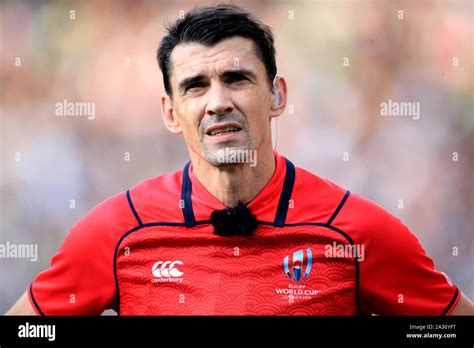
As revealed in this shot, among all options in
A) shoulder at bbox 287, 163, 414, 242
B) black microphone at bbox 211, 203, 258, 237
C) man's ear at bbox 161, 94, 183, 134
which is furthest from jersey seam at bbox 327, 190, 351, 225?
man's ear at bbox 161, 94, 183, 134

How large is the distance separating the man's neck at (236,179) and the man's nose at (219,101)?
238 mm

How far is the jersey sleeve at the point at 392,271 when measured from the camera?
10.5 feet

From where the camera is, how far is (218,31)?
10.8ft

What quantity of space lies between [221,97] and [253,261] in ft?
2.15

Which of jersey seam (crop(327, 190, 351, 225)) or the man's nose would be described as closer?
the man's nose

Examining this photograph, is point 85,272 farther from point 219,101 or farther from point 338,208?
point 338,208

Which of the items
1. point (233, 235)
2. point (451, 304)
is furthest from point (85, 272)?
point (451, 304)

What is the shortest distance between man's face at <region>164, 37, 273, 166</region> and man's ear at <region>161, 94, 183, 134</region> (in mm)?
72

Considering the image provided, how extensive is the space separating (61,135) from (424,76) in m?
2.09

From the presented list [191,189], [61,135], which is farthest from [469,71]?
[61,135]

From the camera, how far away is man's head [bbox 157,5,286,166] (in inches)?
124

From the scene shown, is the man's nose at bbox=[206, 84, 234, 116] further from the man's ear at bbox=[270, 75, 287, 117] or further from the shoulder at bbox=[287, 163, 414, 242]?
the shoulder at bbox=[287, 163, 414, 242]

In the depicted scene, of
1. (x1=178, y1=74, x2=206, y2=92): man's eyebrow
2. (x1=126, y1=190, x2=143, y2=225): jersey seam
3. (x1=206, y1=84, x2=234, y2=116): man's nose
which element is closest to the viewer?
(x1=206, y1=84, x2=234, y2=116): man's nose
